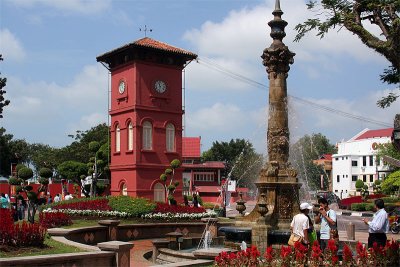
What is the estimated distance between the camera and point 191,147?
7588cm

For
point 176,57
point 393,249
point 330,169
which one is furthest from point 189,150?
point 393,249

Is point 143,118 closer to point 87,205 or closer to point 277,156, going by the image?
point 87,205

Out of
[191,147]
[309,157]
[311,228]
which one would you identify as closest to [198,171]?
[191,147]

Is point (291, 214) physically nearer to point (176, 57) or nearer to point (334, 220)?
point (334, 220)

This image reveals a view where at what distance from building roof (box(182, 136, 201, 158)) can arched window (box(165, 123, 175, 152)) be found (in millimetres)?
36658

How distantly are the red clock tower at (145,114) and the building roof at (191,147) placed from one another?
119 feet

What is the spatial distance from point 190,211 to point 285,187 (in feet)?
31.6

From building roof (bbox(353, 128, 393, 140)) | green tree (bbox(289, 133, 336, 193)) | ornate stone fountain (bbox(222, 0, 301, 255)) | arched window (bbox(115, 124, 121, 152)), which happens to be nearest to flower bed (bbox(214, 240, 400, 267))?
ornate stone fountain (bbox(222, 0, 301, 255))

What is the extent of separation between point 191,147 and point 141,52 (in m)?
39.9

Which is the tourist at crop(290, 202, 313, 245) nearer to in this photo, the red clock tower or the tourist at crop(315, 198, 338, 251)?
the tourist at crop(315, 198, 338, 251)

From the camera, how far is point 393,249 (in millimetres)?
8711

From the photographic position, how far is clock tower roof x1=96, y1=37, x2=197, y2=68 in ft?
120

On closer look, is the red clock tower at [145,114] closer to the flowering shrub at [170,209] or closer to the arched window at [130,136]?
the arched window at [130,136]

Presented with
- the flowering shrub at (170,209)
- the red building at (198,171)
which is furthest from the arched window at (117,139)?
the red building at (198,171)
